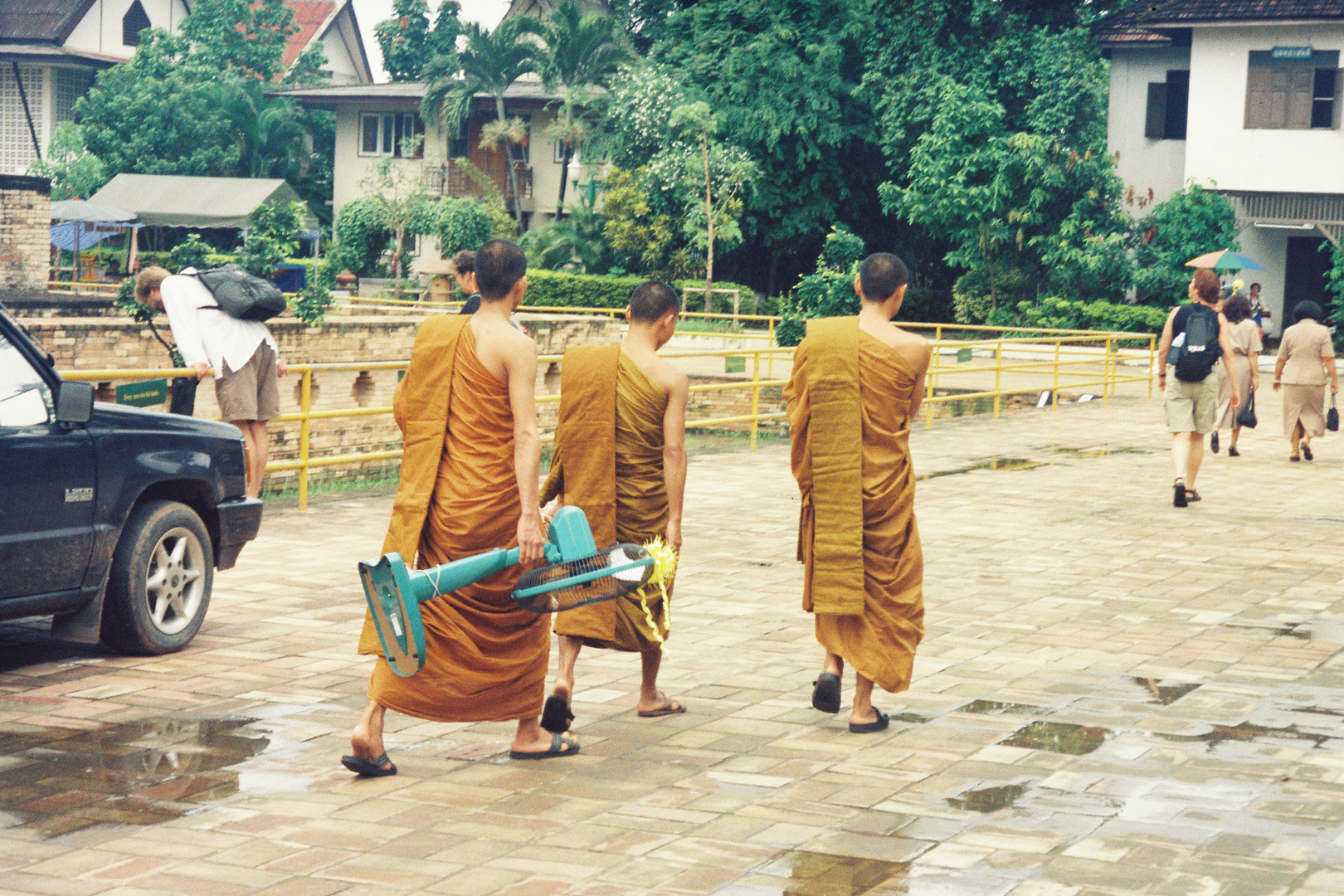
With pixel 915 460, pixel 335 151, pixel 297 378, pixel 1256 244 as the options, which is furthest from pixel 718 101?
pixel 915 460

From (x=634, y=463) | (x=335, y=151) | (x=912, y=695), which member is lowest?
(x=912, y=695)

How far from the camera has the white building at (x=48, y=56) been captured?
49531 millimetres

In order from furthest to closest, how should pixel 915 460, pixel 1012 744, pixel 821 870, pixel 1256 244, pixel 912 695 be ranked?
pixel 1256 244 → pixel 915 460 → pixel 912 695 → pixel 1012 744 → pixel 821 870

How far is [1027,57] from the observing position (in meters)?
36.3

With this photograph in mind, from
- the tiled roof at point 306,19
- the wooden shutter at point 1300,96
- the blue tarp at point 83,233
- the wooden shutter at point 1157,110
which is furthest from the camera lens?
the tiled roof at point 306,19

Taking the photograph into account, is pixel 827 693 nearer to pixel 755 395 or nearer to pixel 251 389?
pixel 251 389

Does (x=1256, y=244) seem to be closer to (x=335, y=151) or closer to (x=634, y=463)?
(x=335, y=151)

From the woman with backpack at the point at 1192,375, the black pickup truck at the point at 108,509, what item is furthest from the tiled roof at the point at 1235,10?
the black pickup truck at the point at 108,509

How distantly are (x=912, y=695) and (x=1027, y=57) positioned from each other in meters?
32.0

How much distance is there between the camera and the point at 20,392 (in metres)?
6.50

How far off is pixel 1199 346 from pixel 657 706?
7.61 m

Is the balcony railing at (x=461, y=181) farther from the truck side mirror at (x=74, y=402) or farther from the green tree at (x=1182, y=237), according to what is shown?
the truck side mirror at (x=74, y=402)

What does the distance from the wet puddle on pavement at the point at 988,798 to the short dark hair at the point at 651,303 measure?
6.62ft

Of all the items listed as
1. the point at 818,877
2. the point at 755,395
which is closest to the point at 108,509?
the point at 818,877
